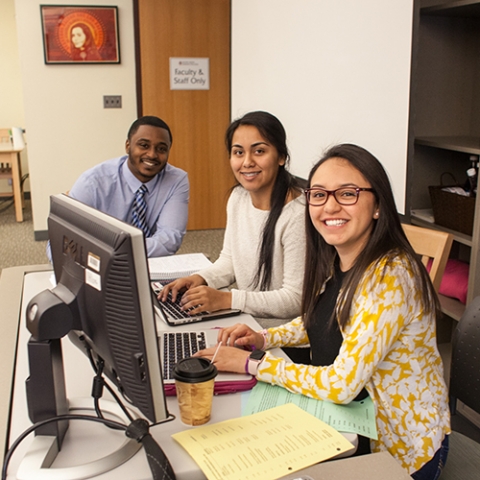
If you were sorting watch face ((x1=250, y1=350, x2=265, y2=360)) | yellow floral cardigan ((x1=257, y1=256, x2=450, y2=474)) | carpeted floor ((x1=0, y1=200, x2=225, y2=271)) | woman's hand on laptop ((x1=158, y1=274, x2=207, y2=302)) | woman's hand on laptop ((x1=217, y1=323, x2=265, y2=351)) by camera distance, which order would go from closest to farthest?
yellow floral cardigan ((x1=257, y1=256, x2=450, y2=474))
watch face ((x1=250, y1=350, x2=265, y2=360))
woman's hand on laptop ((x1=217, y1=323, x2=265, y2=351))
woman's hand on laptop ((x1=158, y1=274, x2=207, y2=302))
carpeted floor ((x1=0, y1=200, x2=225, y2=271))

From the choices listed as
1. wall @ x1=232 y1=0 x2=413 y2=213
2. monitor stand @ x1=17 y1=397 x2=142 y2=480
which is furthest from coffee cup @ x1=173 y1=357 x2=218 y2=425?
wall @ x1=232 y1=0 x2=413 y2=213

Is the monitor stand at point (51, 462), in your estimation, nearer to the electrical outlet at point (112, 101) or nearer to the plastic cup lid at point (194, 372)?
the plastic cup lid at point (194, 372)

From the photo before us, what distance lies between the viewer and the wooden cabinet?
2.32 m

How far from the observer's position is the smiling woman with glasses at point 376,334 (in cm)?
115

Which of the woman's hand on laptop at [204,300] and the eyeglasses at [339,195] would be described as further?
the woman's hand on laptop at [204,300]

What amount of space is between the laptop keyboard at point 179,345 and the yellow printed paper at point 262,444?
269mm

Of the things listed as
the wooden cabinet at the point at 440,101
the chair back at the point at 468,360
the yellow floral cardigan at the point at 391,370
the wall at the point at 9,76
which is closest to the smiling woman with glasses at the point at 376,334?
the yellow floral cardigan at the point at 391,370

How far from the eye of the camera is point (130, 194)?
256cm

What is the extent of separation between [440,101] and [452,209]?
0.50 metres

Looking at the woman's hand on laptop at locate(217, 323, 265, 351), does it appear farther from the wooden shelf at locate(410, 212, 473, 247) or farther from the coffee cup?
the wooden shelf at locate(410, 212, 473, 247)

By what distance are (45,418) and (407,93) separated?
6.45ft

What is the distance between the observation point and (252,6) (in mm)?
3984

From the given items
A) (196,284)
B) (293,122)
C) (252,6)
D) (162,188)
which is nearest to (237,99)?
(252,6)

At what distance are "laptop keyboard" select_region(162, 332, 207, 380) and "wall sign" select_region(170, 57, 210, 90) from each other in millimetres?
3866
